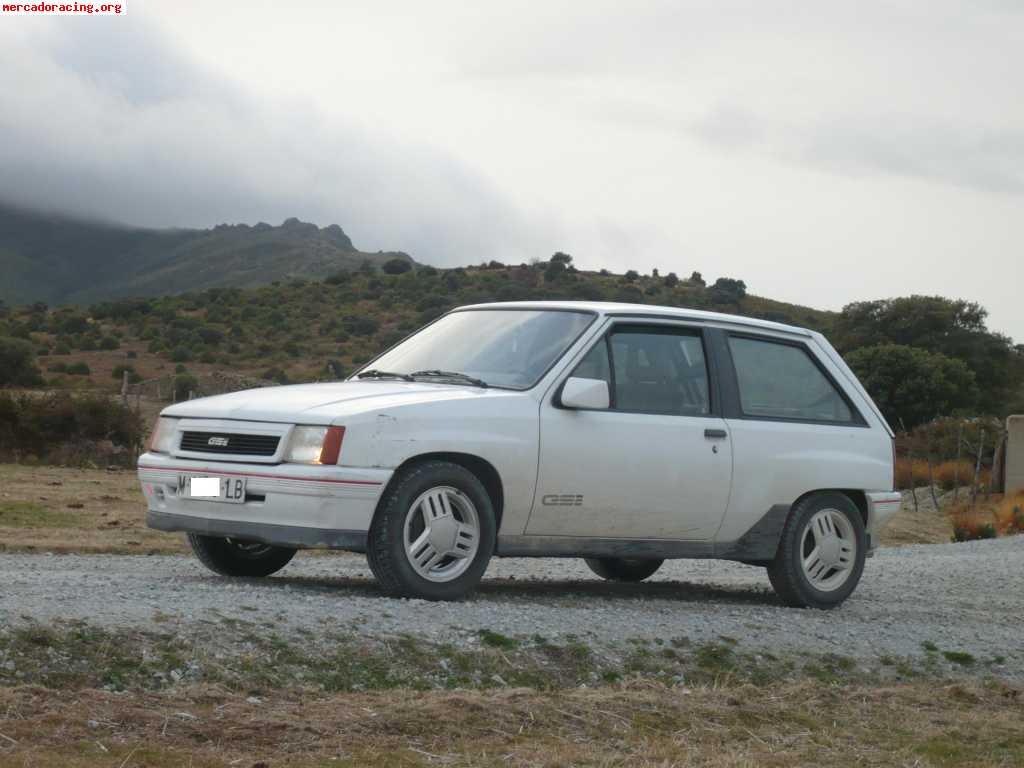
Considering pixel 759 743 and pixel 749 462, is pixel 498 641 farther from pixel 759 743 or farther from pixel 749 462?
pixel 749 462

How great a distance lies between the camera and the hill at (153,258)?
10725cm

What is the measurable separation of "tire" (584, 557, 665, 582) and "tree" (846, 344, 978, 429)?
1934 inches

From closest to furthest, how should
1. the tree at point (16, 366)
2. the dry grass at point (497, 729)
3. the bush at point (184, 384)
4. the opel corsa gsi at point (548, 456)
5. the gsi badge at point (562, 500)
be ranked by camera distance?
the dry grass at point (497, 729)
the opel corsa gsi at point (548, 456)
the gsi badge at point (562, 500)
the bush at point (184, 384)
the tree at point (16, 366)

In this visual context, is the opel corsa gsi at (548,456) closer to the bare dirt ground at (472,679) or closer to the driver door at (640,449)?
the driver door at (640,449)

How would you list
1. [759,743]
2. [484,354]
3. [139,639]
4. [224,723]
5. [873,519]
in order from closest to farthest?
[224,723]
[759,743]
[139,639]
[484,354]
[873,519]

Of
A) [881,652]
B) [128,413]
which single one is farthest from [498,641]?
[128,413]

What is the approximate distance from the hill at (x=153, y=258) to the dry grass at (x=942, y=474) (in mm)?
65231

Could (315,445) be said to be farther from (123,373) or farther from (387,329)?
(387,329)

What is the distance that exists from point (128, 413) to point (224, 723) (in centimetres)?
2515

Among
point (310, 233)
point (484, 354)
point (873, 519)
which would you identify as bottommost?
point (873, 519)

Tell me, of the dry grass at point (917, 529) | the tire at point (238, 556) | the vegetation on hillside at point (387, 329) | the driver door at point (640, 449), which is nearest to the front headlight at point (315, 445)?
the driver door at point (640, 449)

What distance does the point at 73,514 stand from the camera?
1708 centimetres

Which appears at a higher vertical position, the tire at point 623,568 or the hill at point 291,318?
the hill at point 291,318

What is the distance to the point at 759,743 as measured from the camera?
5.91m
